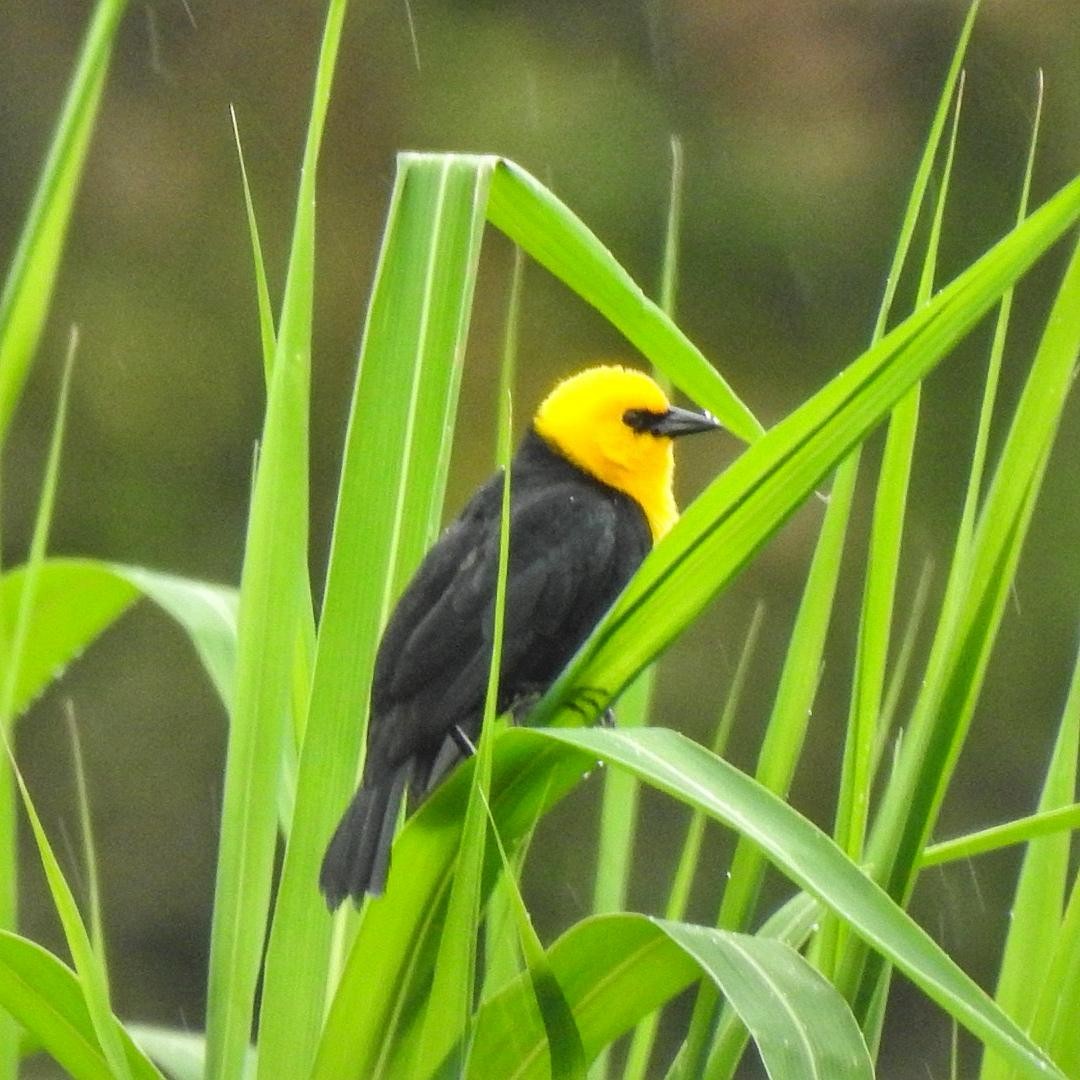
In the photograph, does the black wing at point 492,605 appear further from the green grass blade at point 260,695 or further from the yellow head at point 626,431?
the green grass blade at point 260,695

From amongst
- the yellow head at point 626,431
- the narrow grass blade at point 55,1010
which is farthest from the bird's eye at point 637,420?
the narrow grass blade at point 55,1010

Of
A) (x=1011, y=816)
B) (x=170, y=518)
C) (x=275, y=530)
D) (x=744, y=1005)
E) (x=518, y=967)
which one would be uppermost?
(x=275, y=530)

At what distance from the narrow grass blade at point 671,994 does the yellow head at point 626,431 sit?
832 mm

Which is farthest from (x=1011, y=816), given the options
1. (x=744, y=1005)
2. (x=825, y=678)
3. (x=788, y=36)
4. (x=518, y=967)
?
(x=744, y=1005)

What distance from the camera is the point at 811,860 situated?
0.76 meters

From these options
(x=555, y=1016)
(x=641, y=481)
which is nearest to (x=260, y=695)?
(x=555, y=1016)

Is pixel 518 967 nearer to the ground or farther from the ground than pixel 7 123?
nearer to the ground

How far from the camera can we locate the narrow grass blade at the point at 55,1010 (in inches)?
35.9

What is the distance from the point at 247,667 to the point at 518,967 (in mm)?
232

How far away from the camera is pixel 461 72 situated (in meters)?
4.47

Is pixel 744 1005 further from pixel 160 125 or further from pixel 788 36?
pixel 160 125

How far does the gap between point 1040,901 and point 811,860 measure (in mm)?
361

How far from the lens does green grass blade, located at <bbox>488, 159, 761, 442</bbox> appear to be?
1.00 m

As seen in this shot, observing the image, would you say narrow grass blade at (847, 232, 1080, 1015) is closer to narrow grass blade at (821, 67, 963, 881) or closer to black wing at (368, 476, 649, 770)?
narrow grass blade at (821, 67, 963, 881)
